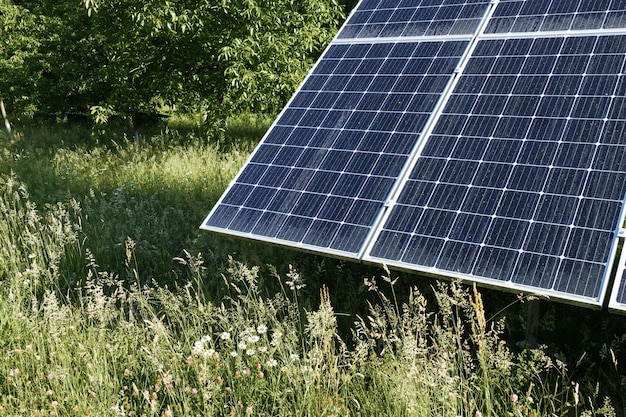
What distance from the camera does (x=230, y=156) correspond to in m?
13.1

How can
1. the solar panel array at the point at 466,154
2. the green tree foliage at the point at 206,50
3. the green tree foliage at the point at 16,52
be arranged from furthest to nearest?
the green tree foliage at the point at 16,52, the green tree foliage at the point at 206,50, the solar panel array at the point at 466,154

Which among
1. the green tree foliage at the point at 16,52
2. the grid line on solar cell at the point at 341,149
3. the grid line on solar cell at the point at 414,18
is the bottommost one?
the green tree foliage at the point at 16,52

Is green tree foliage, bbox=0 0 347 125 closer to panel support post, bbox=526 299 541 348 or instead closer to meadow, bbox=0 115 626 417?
meadow, bbox=0 115 626 417

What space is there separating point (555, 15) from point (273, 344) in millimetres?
4698

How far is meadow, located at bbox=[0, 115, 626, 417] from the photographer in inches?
184

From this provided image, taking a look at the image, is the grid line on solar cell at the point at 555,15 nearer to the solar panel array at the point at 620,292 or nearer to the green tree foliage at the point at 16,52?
the solar panel array at the point at 620,292

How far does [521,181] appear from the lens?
5199mm

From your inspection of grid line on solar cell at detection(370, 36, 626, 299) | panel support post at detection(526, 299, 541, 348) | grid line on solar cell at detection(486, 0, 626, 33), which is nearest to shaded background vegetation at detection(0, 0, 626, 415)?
panel support post at detection(526, 299, 541, 348)

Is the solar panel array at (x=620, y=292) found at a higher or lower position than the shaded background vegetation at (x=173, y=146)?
higher

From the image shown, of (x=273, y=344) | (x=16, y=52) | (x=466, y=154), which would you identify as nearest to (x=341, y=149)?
(x=466, y=154)

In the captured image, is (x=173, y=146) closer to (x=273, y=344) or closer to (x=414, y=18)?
(x=414, y=18)

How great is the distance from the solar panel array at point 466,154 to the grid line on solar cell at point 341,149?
2 centimetres

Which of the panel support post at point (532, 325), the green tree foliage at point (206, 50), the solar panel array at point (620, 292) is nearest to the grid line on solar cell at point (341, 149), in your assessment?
the panel support post at point (532, 325)

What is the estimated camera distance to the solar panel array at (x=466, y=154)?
4.74 meters
